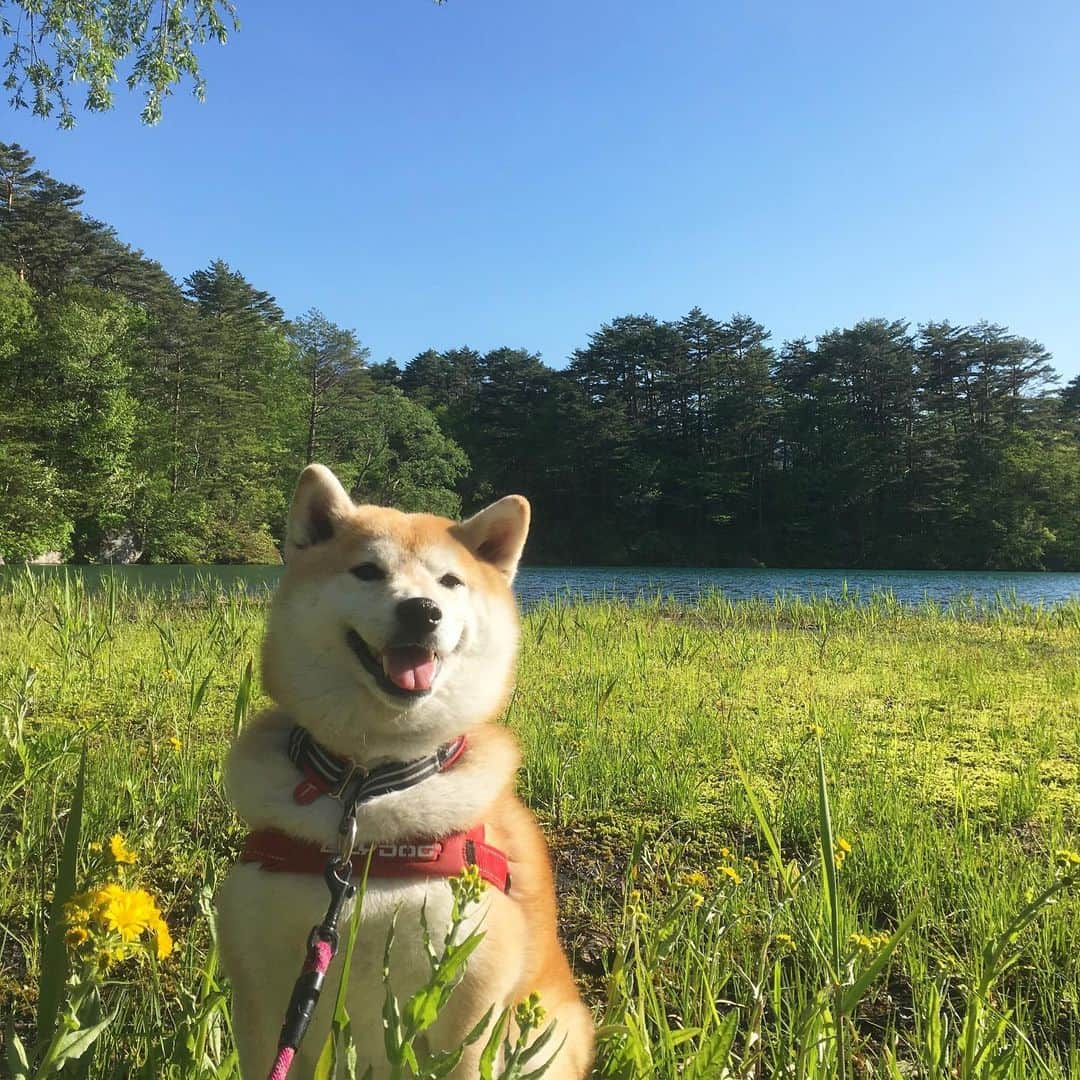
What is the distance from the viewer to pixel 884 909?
2168mm

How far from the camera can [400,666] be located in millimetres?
1332

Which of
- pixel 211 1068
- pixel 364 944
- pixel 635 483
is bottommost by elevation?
pixel 211 1068

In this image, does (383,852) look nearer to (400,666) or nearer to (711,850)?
(400,666)

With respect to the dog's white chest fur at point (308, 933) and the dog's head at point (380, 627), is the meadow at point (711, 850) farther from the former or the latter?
the dog's head at point (380, 627)

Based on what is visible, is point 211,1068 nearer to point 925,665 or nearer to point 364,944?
point 364,944

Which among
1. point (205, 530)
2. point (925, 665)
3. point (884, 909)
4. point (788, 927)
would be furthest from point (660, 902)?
point (205, 530)

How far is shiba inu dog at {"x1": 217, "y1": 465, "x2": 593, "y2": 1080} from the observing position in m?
1.15

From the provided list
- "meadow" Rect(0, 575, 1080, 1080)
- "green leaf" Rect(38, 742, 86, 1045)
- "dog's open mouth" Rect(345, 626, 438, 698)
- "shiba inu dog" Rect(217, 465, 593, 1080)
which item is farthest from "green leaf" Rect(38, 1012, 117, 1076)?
"dog's open mouth" Rect(345, 626, 438, 698)

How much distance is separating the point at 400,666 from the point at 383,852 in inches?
12.7

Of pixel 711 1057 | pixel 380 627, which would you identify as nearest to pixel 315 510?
pixel 380 627

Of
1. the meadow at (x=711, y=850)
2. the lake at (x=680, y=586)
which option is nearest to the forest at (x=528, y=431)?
the lake at (x=680, y=586)

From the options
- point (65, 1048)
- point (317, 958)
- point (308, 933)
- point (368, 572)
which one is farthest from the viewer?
point (368, 572)

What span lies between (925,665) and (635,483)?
45.7m

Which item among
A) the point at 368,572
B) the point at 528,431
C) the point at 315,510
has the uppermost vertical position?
the point at 528,431
